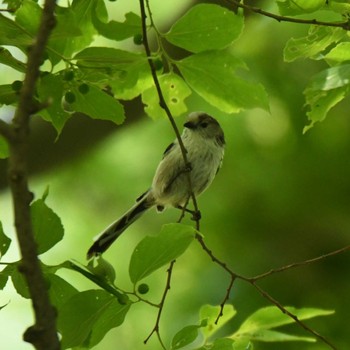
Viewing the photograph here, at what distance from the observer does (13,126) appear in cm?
169

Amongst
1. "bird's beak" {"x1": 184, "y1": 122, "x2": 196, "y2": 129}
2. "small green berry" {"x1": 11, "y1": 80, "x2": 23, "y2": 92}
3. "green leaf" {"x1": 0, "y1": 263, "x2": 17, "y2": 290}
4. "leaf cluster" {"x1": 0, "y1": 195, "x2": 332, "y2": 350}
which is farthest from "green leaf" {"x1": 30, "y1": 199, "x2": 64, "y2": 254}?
"bird's beak" {"x1": 184, "y1": 122, "x2": 196, "y2": 129}

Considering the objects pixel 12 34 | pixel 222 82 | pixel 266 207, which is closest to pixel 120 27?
pixel 222 82

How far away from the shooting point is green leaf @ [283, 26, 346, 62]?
2.68 m

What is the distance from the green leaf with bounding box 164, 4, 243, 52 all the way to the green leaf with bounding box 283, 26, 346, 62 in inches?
10.1

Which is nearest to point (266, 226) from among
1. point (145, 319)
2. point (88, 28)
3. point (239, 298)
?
point (239, 298)

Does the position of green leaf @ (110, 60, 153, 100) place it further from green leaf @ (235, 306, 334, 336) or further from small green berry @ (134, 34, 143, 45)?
green leaf @ (235, 306, 334, 336)

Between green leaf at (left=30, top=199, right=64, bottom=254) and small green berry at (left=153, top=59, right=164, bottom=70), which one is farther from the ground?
small green berry at (left=153, top=59, right=164, bottom=70)

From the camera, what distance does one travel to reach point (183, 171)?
466 centimetres

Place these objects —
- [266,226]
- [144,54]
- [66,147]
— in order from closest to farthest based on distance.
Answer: [144,54] < [66,147] < [266,226]

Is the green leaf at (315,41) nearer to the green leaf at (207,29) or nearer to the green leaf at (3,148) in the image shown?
the green leaf at (207,29)

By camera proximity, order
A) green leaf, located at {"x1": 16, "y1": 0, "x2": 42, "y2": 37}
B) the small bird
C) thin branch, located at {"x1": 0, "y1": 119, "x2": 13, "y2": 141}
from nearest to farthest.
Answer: thin branch, located at {"x1": 0, "y1": 119, "x2": 13, "y2": 141} < green leaf, located at {"x1": 16, "y1": 0, "x2": 42, "y2": 37} < the small bird

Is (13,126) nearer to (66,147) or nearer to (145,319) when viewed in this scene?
(66,147)

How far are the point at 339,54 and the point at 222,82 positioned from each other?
1.29ft

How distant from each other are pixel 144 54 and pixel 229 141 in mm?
3847
